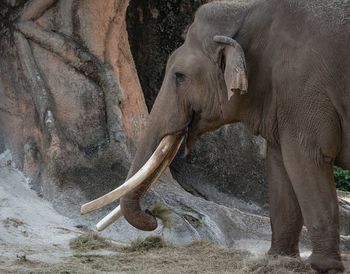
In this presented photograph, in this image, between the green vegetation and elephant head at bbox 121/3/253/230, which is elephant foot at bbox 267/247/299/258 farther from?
the green vegetation

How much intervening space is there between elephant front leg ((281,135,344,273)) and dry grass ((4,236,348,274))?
0.33 metres

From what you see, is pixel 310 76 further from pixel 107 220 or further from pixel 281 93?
pixel 107 220

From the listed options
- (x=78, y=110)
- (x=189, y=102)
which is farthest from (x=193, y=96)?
(x=78, y=110)

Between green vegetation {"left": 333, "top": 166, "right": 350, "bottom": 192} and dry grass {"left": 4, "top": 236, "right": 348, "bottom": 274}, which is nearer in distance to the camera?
dry grass {"left": 4, "top": 236, "right": 348, "bottom": 274}

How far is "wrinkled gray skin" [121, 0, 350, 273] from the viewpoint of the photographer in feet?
27.1

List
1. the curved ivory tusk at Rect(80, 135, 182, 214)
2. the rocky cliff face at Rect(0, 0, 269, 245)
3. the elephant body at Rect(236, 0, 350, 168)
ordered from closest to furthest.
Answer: the elephant body at Rect(236, 0, 350, 168)
the curved ivory tusk at Rect(80, 135, 182, 214)
the rocky cliff face at Rect(0, 0, 269, 245)

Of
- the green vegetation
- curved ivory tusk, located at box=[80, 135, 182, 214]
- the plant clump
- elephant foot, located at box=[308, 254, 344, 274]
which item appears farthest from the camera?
the green vegetation

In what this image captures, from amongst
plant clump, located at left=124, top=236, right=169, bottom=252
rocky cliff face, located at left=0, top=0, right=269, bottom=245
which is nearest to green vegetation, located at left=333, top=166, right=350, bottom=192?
rocky cliff face, located at left=0, top=0, right=269, bottom=245

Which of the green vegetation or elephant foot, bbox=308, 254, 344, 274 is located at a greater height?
elephant foot, bbox=308, 254, 344, 274

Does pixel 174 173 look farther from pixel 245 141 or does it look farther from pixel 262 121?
pixel 262 121

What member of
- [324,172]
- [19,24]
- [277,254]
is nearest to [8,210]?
[19,24]

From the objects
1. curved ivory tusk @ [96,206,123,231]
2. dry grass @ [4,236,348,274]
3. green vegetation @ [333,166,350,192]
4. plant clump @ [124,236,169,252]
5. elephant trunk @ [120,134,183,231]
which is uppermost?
elephant trunk @ [120,134,183,231]

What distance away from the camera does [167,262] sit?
924cm

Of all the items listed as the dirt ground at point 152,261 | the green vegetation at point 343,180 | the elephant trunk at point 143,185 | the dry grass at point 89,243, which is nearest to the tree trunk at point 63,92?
the dry grass at point 89,243
